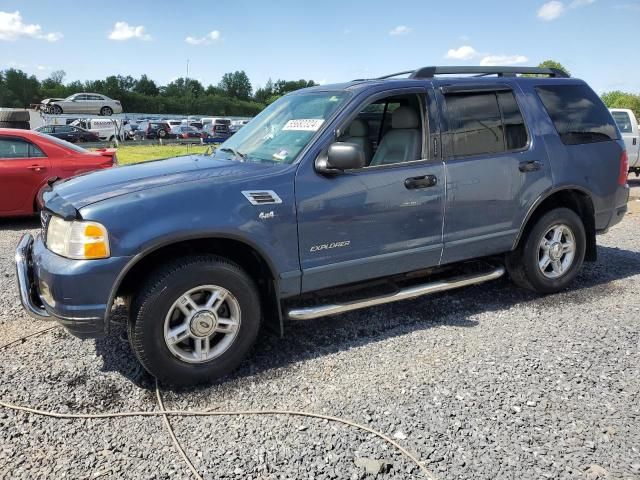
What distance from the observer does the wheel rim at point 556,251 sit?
4797mm

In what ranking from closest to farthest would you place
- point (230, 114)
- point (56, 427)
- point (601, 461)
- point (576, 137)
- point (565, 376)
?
point (601, 461), point (56, 427), point (565, 376), point (576, 137), point (230, 114)

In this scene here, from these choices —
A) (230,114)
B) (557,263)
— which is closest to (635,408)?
(557,263)

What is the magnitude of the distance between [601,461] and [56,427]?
2.86 meters

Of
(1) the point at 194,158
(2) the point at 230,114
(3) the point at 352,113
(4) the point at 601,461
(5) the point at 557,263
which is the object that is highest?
(2) the point at 230,114

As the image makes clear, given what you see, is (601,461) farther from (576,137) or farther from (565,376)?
(576,137)

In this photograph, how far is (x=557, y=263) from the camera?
4891 mm

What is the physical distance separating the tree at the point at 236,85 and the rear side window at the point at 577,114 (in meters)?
128

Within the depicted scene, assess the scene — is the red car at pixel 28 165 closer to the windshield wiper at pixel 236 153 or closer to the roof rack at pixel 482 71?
the windshield wiper at pixel 236 153

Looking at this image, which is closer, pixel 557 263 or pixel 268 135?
pixel 268 135

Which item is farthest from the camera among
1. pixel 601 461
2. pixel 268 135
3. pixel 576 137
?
pixel 576 137

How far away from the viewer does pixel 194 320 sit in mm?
3248

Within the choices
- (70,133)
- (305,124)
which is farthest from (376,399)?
(70,133)

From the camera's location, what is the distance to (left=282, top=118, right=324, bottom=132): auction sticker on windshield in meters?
3.78

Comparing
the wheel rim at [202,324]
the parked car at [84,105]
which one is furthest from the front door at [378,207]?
the parked car at [84,105]
